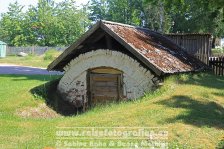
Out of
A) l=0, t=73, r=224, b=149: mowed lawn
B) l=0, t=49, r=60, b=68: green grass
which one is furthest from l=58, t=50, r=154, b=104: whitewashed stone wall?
l=0, t=49, r=60, b=68: green grass

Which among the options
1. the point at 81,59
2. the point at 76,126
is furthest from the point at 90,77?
the point at 76,126

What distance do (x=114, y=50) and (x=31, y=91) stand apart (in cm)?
352

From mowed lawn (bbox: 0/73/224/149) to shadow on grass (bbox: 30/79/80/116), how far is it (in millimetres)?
308

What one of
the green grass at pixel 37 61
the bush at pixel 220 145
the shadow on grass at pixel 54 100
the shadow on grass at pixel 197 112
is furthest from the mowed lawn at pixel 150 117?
the green grass at pixel 37 61

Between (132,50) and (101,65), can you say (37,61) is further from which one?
(132,50)

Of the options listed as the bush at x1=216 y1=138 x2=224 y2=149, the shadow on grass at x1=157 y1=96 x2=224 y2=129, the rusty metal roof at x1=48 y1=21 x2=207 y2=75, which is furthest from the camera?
the rusty metal roof at x1=48 y1=21 x2=207 y2=75

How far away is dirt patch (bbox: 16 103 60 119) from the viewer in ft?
42.7

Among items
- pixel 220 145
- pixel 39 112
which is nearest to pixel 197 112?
pixel 220 145

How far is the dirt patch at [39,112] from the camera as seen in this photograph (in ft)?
42.7

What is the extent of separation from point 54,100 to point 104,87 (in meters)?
2.00

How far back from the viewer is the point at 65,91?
15.7 metres

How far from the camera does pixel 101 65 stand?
14.7 m

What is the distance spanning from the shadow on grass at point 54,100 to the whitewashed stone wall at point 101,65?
0.93ft

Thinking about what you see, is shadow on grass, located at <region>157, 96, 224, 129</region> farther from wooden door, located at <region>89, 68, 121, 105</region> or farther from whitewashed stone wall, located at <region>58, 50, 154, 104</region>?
wooden door, located at <region>89, 68, 121, 105</region>
